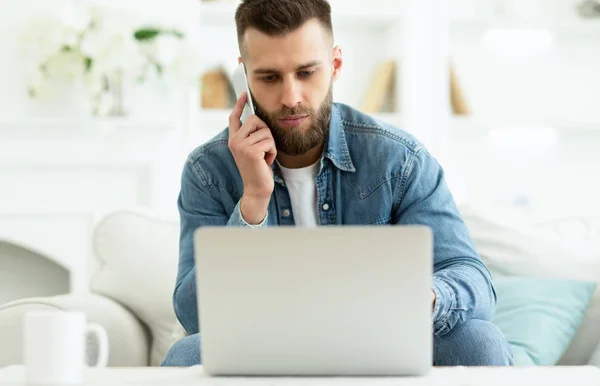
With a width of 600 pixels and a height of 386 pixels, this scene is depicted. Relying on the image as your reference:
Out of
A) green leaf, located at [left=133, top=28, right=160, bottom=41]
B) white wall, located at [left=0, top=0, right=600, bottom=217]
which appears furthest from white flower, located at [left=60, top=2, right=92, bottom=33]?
white wall, located at [left=0, top=0, right=600, bottom=217]

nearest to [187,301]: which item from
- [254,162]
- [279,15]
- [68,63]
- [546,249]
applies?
[254,162]

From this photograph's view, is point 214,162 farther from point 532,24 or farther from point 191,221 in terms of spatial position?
point 532,24

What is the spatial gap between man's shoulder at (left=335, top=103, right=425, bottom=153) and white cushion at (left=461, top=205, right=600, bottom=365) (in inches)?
18.0

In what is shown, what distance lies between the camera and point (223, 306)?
113cm

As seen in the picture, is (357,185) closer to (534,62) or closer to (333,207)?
(333,207)

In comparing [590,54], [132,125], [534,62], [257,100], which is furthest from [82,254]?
[590,54]

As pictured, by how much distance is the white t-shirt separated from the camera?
2.01m

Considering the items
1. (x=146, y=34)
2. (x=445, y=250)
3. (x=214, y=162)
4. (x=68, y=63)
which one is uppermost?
(x=146, y=34)

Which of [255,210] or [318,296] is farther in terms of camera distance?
[255,210]

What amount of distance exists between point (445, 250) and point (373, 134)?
1.13ft

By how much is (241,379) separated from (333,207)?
874 mm

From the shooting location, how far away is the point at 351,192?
1988mm

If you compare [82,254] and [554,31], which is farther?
[554,31]

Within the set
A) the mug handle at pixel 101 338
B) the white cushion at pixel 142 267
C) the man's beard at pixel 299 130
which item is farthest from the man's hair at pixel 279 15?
the mug handle at pixel 101 338
